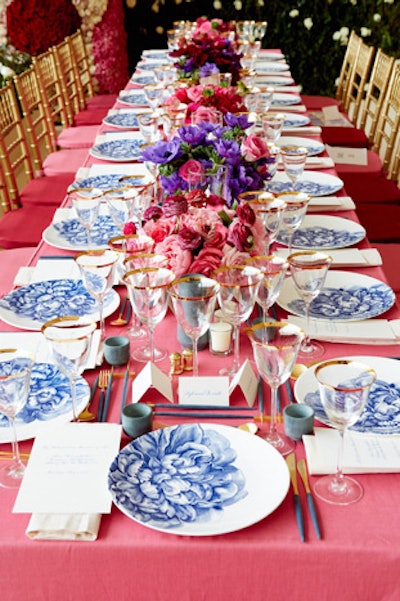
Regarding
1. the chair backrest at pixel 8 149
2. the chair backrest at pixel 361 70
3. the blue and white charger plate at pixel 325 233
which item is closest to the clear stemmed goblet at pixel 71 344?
the blue and white charger plate at pixel 325 233

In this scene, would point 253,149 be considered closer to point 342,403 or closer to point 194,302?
point 194,302

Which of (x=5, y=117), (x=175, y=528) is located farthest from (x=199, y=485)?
(x=5, y=117)

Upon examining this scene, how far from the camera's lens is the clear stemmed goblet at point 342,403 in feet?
3.64

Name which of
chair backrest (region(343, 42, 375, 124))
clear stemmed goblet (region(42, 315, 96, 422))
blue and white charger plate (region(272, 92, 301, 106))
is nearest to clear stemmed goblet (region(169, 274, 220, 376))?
clear stemmed goblet (region(42, 315, 96, 422))

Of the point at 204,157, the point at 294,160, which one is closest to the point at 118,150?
the point at 294,160

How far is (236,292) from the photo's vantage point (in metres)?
1.42

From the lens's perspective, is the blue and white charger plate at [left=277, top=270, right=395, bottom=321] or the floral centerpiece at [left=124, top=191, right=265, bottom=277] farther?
the blue and white charger plate at [left=277, top=270, right=395, bottom=321]

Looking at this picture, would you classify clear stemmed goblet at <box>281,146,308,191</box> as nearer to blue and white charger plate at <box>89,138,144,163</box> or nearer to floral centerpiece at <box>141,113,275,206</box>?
floral centerpiece at <box>141,113,275,206</box>

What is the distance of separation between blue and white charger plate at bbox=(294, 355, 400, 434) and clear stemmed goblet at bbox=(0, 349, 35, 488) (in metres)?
0.51

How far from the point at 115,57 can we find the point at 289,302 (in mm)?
5114

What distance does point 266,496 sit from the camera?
114 cm

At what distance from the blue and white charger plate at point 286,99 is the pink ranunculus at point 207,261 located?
250 cm

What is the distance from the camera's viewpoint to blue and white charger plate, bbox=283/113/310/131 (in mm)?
3547

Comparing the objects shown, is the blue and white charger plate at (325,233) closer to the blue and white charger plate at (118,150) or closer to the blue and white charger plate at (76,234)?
the blue and white charger plate at (76,234)
